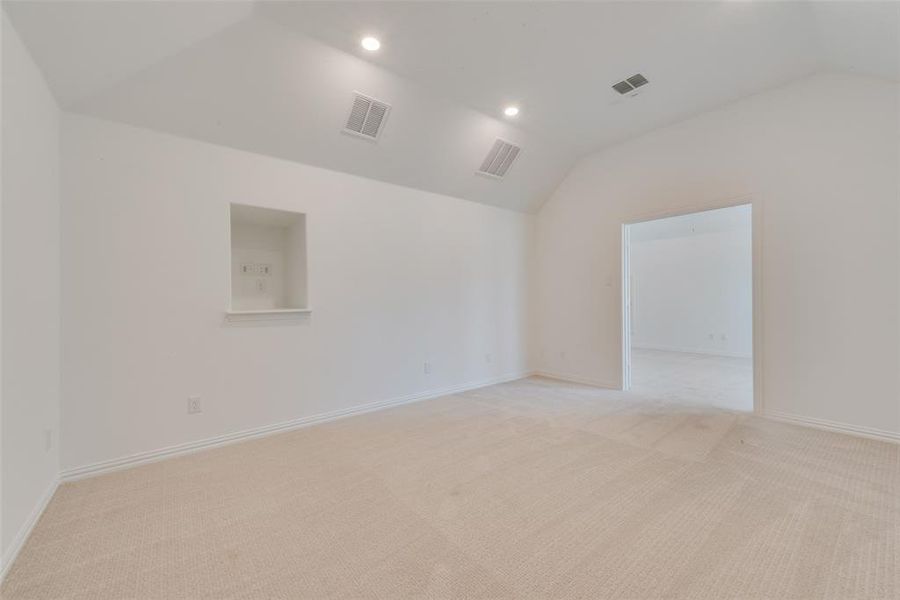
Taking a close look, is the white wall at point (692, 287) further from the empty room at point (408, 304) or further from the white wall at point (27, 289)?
the white wall at point (27, 289)

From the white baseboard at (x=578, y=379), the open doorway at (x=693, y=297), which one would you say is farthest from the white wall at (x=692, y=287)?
the white baseboard at (x=578, y=379)

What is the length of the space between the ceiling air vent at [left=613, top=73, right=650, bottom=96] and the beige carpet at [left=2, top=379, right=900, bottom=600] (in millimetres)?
2940

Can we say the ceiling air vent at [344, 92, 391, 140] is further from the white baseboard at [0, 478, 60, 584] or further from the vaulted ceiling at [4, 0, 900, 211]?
the white baseboard at [0, 478, 60, 584]

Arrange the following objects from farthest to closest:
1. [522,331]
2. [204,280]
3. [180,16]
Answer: [522,331] → [204,280] → [180,16]

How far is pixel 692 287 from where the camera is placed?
296 inches

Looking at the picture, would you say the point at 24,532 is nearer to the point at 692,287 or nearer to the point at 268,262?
the point at 268,262

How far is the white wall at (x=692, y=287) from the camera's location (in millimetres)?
6829

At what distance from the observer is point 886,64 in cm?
254

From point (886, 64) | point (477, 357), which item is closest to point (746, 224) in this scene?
point (886, 64)

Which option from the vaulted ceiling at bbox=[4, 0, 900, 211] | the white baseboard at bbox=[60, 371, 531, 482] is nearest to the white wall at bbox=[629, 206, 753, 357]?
the vaulted ceiling at bbox=[4, 0, 900, 211]

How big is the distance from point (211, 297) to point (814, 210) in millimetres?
4916

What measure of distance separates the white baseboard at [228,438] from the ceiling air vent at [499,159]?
101 inches

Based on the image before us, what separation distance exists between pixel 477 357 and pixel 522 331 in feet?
3.02

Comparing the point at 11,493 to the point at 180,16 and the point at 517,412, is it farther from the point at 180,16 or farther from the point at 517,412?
the point at 517,412
